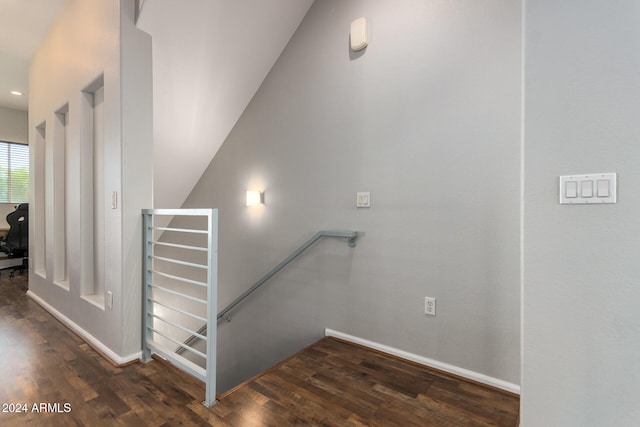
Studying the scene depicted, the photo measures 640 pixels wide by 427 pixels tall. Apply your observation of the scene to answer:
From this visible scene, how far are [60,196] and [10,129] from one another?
3615mm

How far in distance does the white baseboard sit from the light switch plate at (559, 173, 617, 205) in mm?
1188

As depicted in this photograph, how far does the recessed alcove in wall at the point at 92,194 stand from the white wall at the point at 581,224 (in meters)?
2.96

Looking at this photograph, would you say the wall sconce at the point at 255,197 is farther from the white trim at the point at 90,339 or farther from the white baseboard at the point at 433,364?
the white trim at the point at 90,339

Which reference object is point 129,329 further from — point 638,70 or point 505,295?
point 638,70

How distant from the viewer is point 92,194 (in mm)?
2691

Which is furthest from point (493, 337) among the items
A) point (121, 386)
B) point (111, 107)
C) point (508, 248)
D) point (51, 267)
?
point (51, 267)

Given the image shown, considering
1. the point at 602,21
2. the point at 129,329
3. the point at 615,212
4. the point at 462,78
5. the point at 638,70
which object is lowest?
the point at 129,329

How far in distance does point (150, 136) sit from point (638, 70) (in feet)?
8.49

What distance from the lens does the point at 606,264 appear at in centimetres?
110

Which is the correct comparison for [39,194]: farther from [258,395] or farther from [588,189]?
[588,189]

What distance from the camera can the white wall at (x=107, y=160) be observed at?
81.4 inches

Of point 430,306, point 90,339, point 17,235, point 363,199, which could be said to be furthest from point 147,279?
point 17,235

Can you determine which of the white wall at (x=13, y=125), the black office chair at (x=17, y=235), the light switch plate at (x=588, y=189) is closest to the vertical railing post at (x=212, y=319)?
the light switch plate at (x=588, y=189)

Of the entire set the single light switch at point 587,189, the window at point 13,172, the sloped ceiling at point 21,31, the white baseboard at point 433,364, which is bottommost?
the white baseboard at point 433,364
